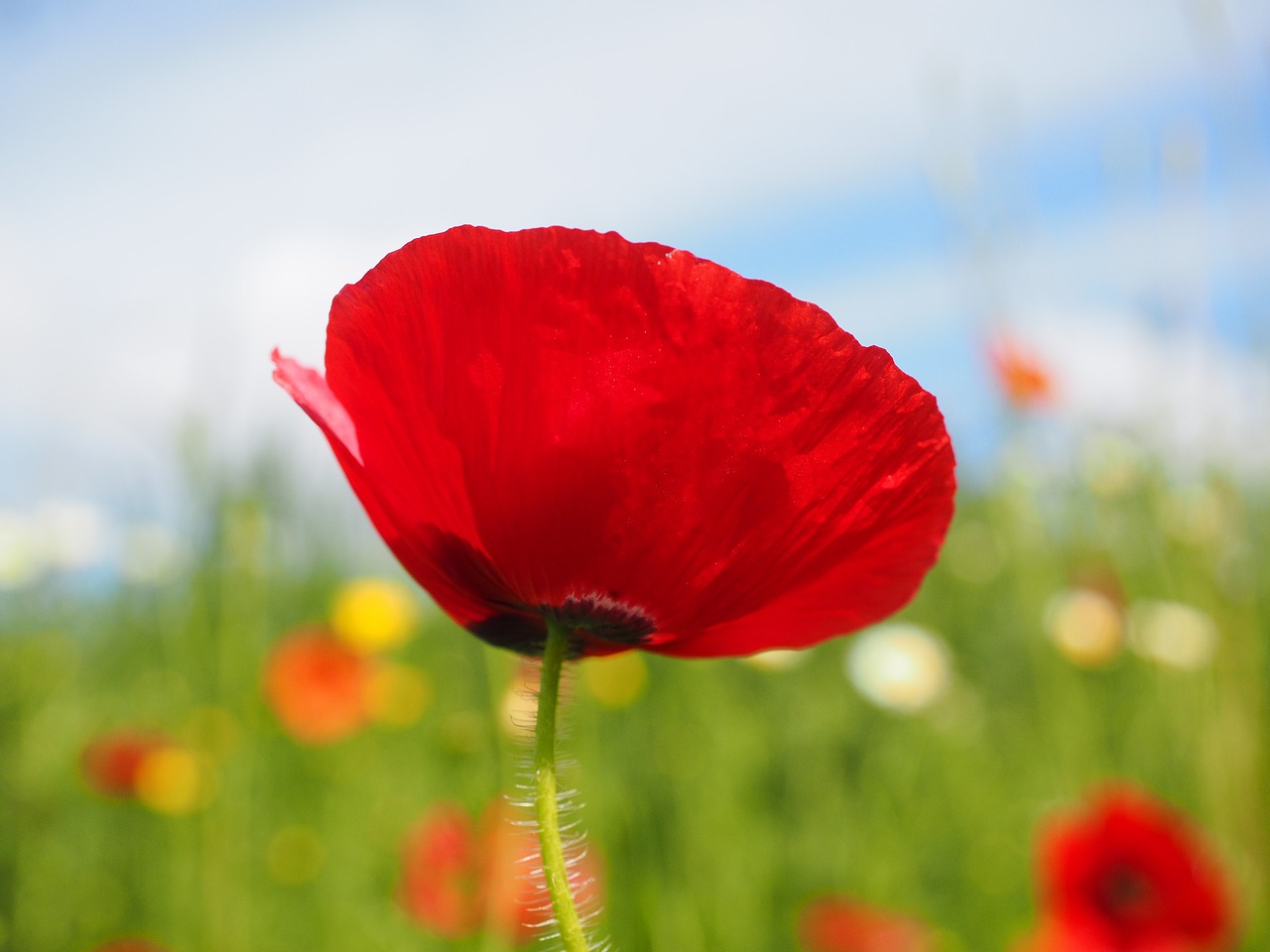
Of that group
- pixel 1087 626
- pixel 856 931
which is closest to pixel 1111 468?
pixel 1087 626

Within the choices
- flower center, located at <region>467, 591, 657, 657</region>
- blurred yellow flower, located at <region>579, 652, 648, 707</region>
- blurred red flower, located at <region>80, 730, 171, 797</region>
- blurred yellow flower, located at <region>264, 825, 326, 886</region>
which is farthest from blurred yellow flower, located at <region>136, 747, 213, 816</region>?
flower center, located at <region>467, 591, 657, 657</region>

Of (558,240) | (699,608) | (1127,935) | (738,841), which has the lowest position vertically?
(1127,935)

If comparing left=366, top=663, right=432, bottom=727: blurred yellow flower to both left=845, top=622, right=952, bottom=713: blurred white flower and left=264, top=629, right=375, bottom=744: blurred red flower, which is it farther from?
left=845, top=622, right=952, bottom=713: blurred white flower

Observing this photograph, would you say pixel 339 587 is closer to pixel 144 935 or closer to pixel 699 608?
pixel 144 935

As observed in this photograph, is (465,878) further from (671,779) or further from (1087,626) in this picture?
(1087,626)

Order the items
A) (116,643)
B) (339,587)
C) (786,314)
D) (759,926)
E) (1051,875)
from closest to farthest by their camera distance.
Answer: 1. (786,314)
2. (1051,875)
3. (759,926)
4. (116,643)
5. (339,587)

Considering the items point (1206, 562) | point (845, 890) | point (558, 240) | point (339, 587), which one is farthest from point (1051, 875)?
point (339, 587)
